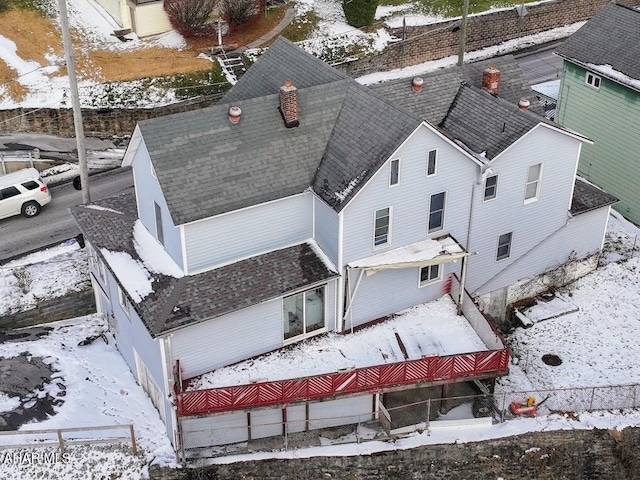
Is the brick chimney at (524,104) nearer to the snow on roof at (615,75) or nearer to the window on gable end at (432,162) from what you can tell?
the window on gable end at (432,162)

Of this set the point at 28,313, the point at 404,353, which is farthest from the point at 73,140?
the point at 404,353

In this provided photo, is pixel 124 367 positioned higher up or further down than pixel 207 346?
further down

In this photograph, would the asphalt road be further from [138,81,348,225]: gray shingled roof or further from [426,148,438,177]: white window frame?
[426,148,438,177]: white window frame

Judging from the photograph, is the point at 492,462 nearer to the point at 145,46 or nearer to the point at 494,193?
the point at 494,193

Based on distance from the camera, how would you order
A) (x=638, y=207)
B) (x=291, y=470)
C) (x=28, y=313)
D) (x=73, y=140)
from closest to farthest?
1. (x=291, y=470)
2. (x=28, y=313)
3. (x=638, y=207)
4. (x=73, y=140)

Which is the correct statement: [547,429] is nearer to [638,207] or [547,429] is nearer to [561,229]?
[561,229]

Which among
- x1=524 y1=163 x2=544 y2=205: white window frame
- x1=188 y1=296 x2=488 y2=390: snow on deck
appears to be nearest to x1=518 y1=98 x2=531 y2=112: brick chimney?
x1=524 y1=163 x2=544 y2=205: white window frame

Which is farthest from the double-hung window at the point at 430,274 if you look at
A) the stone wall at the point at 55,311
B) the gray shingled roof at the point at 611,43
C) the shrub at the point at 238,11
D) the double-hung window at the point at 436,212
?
the shrub at the point at 238,11
